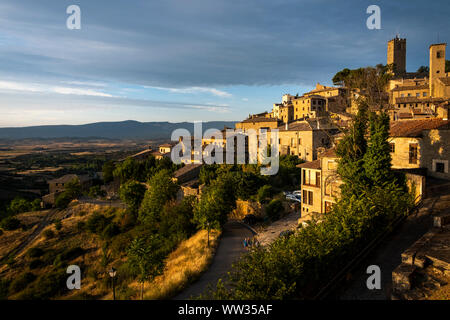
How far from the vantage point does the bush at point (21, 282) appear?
32.4m

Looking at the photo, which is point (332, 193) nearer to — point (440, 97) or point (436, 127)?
point (436, 127)

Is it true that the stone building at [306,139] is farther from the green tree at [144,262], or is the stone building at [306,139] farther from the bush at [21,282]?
the bush at [21,282]

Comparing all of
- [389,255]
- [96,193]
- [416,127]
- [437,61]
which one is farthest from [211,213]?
[437,61]

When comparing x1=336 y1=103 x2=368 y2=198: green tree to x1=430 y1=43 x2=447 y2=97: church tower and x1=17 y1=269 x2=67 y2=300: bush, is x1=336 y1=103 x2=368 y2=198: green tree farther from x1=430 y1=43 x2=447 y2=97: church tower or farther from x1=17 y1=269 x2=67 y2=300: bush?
x1=430 y1=43 x2=447 y2=97: church tower

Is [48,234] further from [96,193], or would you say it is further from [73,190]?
[73,190]

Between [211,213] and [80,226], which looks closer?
[211,213]

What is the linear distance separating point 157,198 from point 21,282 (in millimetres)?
18469

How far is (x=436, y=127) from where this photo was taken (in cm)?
2233

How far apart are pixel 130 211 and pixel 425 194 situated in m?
37.3

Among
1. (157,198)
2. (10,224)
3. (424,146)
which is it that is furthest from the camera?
(10,224)

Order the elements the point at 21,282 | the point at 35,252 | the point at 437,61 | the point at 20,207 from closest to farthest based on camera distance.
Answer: the point at 21,282, the point at 35,252, the point at 437,61, the point at 20,207

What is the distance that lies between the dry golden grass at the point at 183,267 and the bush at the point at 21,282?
18949 mm

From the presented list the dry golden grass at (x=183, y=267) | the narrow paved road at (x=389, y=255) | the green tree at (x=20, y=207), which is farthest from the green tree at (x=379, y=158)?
the green tree at (x=20, y=207)

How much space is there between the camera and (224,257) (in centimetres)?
2122
